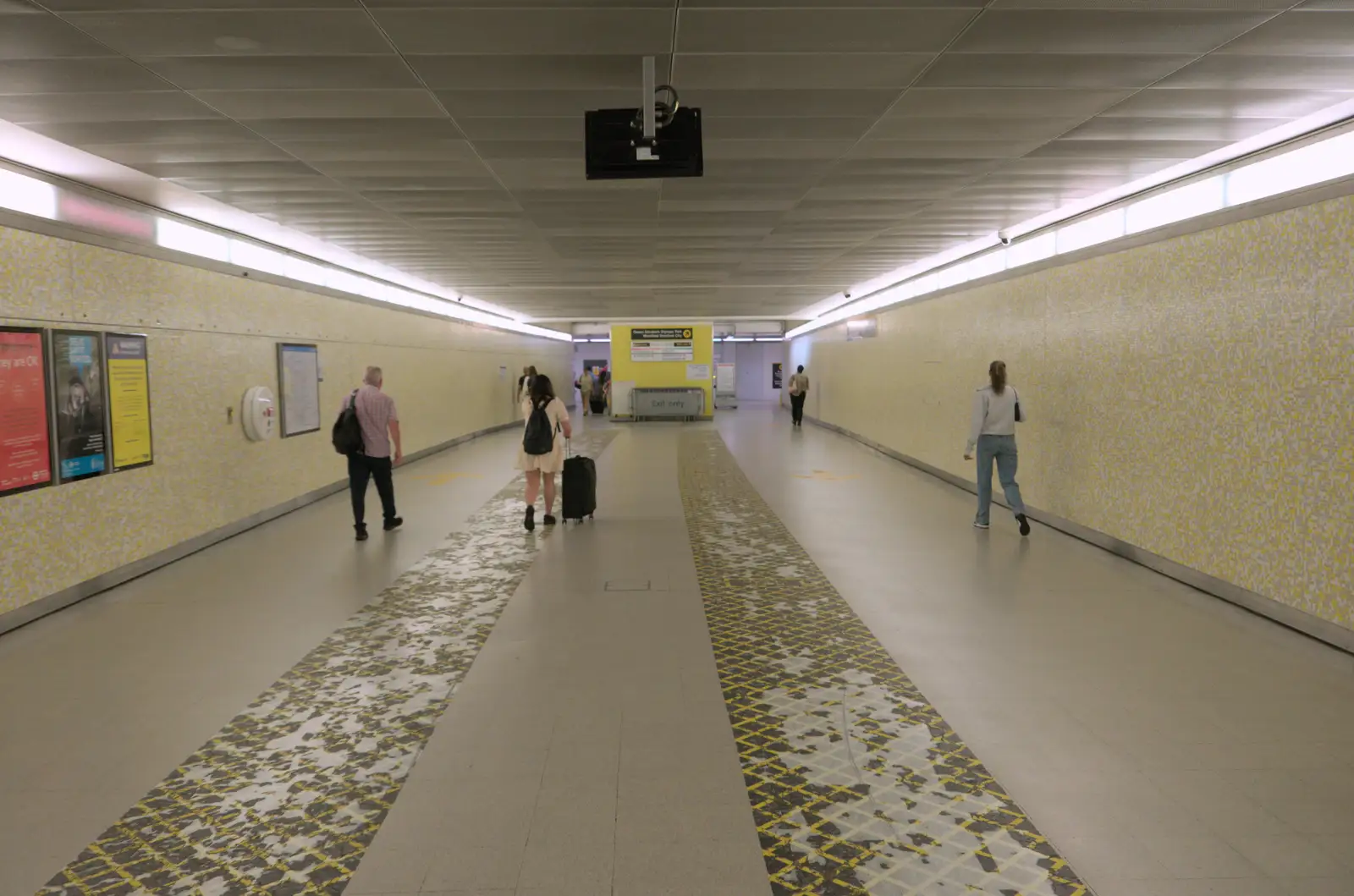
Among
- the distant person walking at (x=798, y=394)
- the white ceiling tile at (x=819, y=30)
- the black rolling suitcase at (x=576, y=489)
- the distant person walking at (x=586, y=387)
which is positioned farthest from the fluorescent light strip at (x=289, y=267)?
the distant person walking at (x=586, y=387)

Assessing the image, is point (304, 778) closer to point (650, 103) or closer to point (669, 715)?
point (669, 715)

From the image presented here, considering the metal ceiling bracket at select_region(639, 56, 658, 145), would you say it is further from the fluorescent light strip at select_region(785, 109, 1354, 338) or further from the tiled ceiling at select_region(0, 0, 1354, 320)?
the fluorescent light strip at select_region(785, 109, 1354, 338)

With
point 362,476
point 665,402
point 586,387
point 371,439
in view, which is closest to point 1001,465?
point 371,439

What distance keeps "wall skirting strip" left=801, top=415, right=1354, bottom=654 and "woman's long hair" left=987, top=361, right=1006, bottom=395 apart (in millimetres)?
1467

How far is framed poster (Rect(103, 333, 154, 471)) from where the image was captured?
660cm

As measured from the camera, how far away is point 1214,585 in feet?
19.8

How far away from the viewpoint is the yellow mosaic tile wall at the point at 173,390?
5.69 m

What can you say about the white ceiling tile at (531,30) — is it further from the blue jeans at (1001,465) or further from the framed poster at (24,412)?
the blue jeans at (1001,465)

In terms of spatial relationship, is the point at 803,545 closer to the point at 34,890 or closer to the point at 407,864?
the point at 407,864

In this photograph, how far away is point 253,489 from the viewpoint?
29.5ft

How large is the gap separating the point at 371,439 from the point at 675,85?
5.22m

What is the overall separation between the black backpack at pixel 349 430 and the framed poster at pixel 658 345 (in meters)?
18.5

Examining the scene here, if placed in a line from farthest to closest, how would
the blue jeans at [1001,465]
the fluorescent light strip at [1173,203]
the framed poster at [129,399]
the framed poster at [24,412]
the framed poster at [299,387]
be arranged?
the framed poster at [299,387], the blue jeans at [1001,465], the framed poster at [129,399], the fluorescent light strip at [1173,203], the framed poster at [24,412]

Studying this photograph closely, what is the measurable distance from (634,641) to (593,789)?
1.81m
